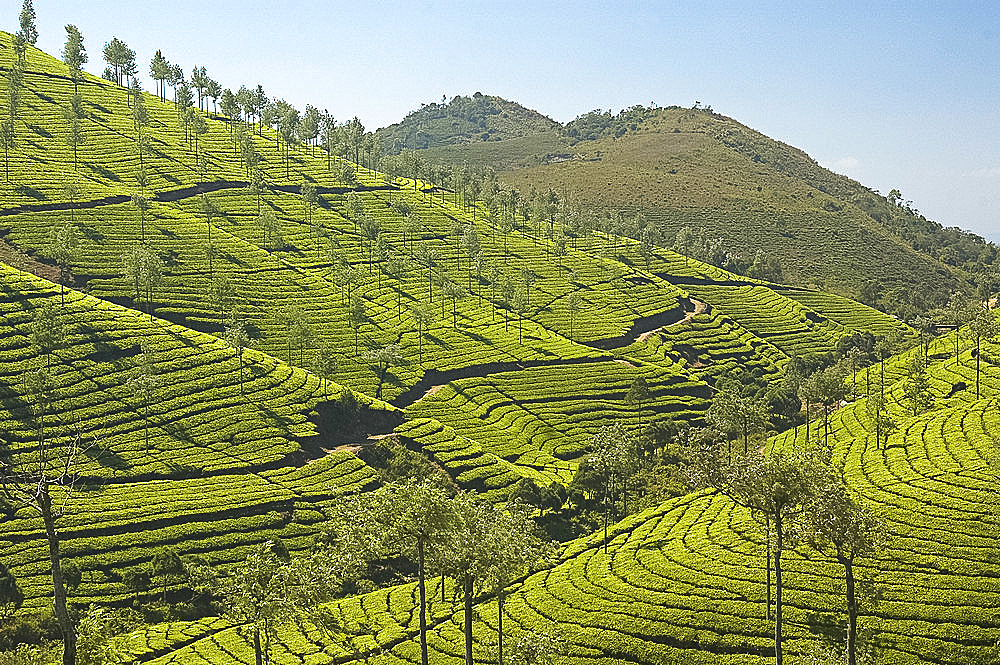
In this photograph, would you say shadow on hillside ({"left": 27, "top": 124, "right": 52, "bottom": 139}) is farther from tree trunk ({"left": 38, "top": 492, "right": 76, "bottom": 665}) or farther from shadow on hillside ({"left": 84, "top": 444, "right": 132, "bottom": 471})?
tree trunk ({"left": 38, "top": 492, "right": 76, "bottom": 665})

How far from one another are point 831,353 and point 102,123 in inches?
6835

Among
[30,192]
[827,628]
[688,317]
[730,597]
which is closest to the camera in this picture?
[827,628]

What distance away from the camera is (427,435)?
9531cm

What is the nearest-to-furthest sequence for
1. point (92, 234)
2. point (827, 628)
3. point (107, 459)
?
point (827, 628)
point (107, 459)
point (92, 234)

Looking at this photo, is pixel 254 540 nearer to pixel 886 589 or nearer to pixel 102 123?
pixel 886 589

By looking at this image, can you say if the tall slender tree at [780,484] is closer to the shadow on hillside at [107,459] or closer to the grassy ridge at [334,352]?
the grassy ridge at [334,352]

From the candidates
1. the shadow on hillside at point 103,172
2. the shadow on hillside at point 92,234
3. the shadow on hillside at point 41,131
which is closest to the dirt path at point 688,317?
the shadow on hillside at point 92,234

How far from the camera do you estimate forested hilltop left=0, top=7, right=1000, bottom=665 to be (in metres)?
40.3

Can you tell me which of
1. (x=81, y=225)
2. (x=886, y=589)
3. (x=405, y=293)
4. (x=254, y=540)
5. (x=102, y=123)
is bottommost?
(x=254, y=540)

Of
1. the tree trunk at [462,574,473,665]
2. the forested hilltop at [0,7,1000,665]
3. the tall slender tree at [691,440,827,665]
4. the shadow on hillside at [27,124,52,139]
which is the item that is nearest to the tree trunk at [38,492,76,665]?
the forested hilltop at [0,7,1000,665]

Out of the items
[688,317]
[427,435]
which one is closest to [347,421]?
[427,435]

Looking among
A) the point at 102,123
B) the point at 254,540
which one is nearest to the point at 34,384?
the point at 254,540

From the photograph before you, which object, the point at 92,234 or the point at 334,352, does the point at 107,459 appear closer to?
the point at 334,352

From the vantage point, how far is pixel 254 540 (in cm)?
6931
